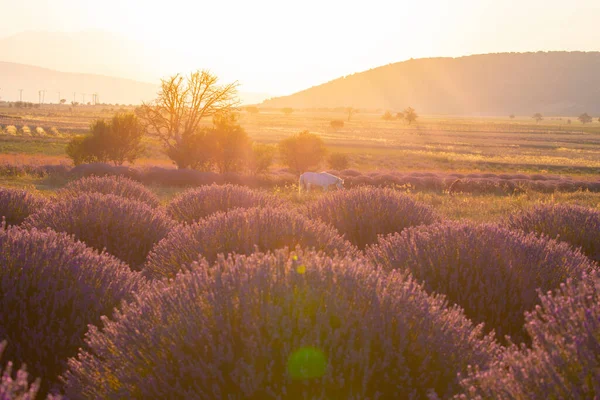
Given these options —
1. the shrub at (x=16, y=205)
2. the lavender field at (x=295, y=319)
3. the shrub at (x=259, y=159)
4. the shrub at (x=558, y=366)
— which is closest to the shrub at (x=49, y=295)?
the lavender field at (x=295, y=319)

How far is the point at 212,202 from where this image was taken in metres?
8.49

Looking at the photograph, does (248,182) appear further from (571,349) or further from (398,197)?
(571,349)

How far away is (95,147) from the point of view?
109 ft

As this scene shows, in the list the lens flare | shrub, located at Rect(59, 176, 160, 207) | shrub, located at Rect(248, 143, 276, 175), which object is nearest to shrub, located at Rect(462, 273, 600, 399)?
the lens flare

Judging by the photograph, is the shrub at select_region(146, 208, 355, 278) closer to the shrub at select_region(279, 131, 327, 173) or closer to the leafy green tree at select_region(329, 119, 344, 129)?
the shrub at select_region(279, 131, 327, 173)

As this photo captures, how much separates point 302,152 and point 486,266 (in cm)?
3382

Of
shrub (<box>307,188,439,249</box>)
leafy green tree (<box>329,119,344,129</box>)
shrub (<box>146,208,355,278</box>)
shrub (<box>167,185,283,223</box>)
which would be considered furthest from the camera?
leafy green tree (<box>329,119,344,129</box>)

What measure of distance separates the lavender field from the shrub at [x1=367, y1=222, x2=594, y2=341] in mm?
15

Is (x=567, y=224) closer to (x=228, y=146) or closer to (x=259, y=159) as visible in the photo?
(x=228, y=146)

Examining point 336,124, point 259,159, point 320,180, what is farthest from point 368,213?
point 336,124

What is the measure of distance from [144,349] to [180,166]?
28035 millimetres

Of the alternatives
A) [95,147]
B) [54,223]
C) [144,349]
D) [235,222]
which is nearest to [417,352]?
[144,349]

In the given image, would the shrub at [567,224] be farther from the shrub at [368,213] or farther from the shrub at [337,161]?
the shrub at [337,161]

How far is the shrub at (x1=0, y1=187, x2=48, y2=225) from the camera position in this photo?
7.97 metres
